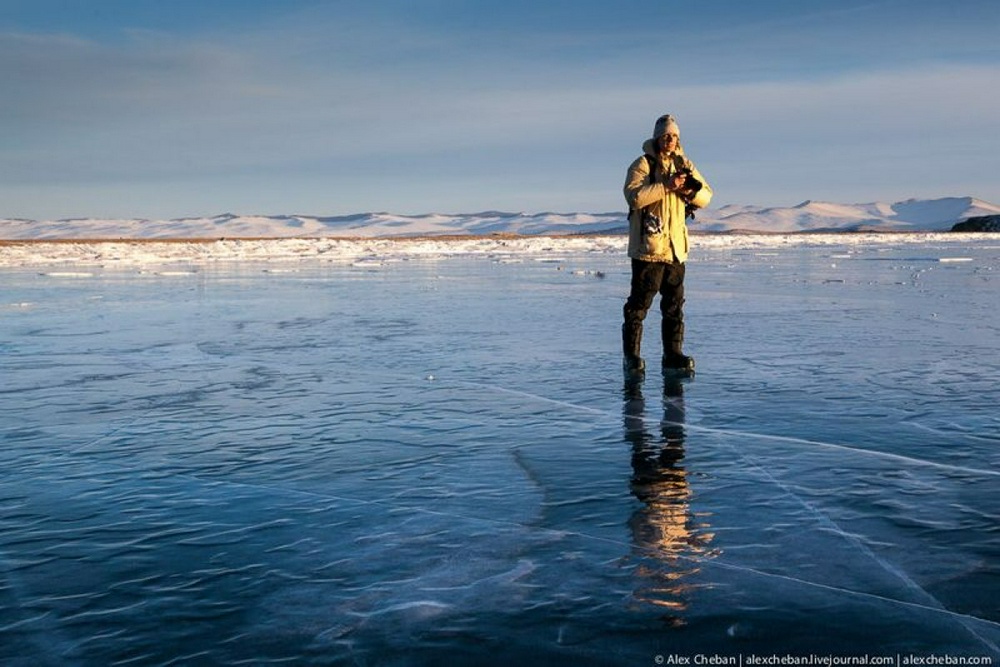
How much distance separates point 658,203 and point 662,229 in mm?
233

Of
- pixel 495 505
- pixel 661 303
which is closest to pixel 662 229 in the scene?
pixel 661 303

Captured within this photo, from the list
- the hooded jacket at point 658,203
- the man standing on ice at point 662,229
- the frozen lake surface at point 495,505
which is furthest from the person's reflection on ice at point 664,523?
the hooded jacket at point 658,203

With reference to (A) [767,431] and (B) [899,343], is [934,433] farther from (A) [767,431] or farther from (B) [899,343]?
(B) [899,343]

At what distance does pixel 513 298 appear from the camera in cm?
1595

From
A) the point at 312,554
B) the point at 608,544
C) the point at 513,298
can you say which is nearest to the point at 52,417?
the point at 312,554

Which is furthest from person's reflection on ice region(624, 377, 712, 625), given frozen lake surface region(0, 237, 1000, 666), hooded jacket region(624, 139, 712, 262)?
hooded jacket region(624, 139, 712, 262)

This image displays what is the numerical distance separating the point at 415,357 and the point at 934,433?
15.5 feet

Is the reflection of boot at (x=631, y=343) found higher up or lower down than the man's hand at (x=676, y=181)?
lower down

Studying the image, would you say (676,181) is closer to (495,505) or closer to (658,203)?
(658,203)

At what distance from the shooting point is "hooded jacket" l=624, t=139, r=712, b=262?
300 inches

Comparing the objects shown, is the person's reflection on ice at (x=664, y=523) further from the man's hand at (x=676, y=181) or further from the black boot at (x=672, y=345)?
the man's hand at (x=676, y=181)

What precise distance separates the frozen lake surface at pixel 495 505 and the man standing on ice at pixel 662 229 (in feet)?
1.09

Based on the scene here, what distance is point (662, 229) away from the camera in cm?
775

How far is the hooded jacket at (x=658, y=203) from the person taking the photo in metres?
7.62
